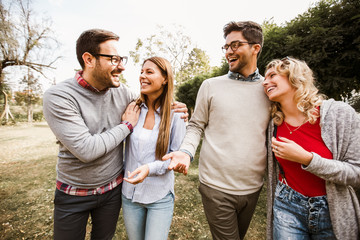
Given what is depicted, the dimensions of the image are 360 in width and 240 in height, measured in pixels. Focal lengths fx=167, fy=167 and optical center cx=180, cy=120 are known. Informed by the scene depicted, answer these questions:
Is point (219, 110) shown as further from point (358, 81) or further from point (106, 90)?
point (358, 81)

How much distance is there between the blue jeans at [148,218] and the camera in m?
1.82

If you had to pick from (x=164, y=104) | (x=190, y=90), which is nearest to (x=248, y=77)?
(x=164, y=104)

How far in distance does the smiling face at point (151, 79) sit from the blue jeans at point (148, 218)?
1282 mm

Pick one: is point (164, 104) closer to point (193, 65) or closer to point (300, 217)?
point (300, 217)

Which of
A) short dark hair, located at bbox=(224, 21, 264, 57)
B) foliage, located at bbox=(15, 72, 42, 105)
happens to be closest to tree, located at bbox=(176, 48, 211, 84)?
foliage, located at bbox=(15, 72, 42, 105)

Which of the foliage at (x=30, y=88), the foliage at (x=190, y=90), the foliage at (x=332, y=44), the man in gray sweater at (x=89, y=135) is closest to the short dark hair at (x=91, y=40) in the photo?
the man in gray sweater at (x=89, y=135)

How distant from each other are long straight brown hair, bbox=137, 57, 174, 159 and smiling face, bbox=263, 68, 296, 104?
115 centimetres

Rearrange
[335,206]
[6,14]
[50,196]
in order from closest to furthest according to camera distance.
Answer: [335,206]
[50,196]
[6,14]

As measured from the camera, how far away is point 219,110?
1.95m

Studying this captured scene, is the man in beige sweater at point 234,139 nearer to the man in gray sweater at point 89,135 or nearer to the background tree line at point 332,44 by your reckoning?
the man in gray sweater at point 89,135

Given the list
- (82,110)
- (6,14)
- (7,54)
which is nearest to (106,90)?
(82,110)

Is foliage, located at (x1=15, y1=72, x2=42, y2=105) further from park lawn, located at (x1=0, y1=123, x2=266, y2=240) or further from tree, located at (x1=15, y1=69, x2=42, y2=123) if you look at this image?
park lawn, located at (x1=0, y1=123, x2=266, y2=240)

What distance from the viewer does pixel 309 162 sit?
1450mm

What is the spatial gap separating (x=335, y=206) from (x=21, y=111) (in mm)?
38666
